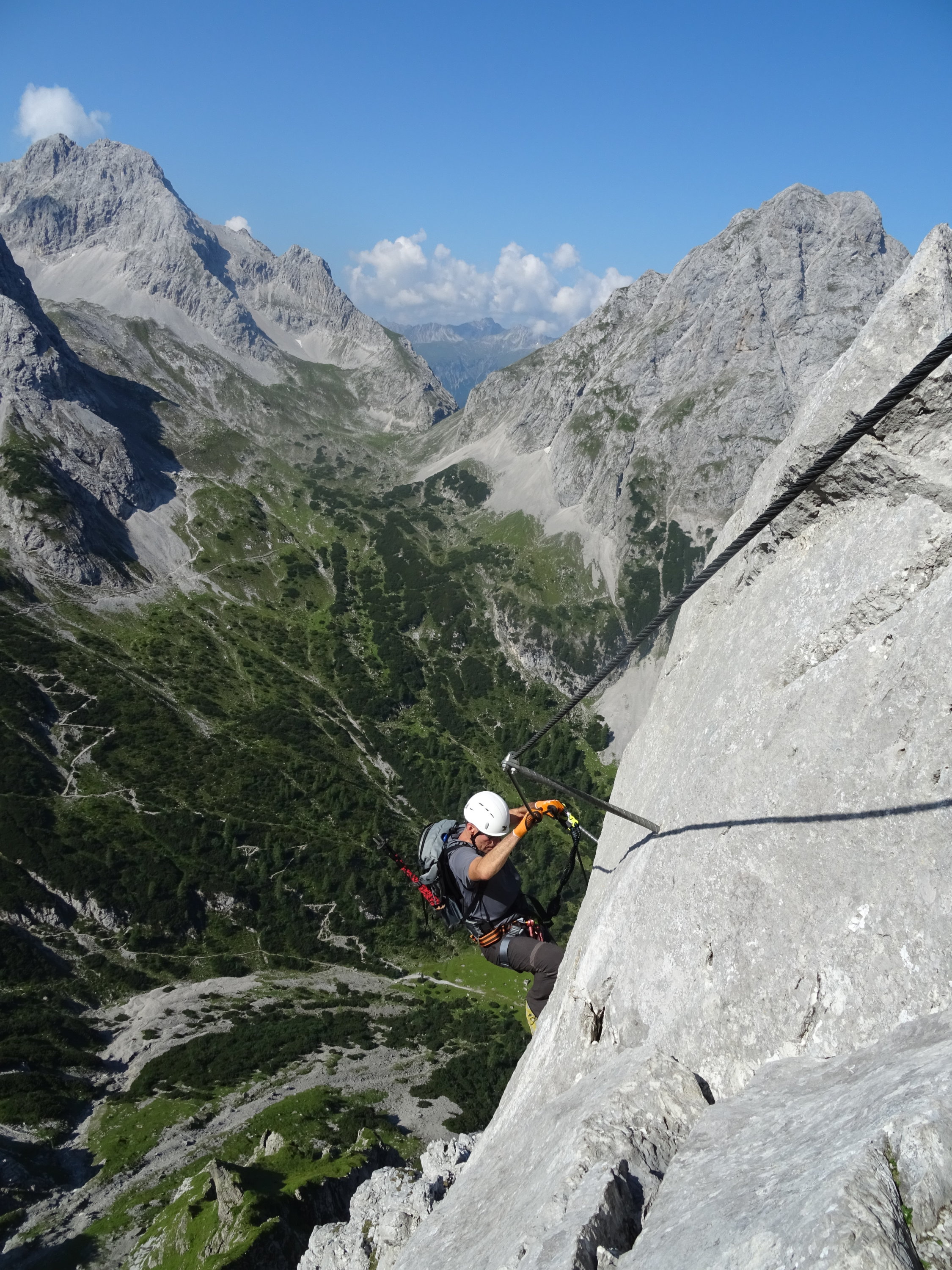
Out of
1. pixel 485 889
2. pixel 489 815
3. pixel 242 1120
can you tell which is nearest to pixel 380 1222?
pixel 485 889

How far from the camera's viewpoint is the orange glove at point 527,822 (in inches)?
620

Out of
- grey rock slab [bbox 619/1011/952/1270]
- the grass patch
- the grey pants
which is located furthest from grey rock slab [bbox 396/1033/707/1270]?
the grass patch

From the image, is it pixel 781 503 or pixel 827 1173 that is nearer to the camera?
pixel 827 1173

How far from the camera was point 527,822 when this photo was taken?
15.9 metres

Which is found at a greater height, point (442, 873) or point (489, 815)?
point (489, 815)

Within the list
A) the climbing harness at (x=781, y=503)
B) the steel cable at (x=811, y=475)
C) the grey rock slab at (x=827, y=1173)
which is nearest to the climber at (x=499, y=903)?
the climbing harness at (x=781, y=503)

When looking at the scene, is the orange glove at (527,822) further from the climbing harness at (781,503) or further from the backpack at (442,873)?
the backpack at (442,873)

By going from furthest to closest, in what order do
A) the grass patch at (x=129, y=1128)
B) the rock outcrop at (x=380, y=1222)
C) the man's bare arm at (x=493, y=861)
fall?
the grass patch at (x=129, y=1128) < the rock outcrop at (x=380, y=1222) < the man's bare arm at (x=493, y=861)

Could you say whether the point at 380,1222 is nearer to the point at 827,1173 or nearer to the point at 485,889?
the point at 485,889

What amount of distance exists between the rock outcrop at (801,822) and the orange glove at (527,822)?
2409 mm

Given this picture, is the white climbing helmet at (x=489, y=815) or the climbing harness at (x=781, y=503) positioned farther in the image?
the white climbing helmet at (x=489, y=815)

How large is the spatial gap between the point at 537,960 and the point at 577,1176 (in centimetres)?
870

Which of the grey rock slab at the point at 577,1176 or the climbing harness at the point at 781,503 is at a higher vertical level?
the climbing harness at the point at 781,503

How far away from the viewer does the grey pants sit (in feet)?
61.4
